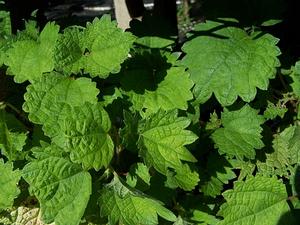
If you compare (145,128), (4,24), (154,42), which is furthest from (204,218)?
(4,24)

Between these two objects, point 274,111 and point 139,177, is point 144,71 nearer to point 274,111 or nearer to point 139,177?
point 139,177

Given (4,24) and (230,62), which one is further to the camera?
(4,24)

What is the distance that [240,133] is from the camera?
225 cm

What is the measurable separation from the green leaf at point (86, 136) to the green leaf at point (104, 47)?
163mm

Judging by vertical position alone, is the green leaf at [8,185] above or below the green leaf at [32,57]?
below

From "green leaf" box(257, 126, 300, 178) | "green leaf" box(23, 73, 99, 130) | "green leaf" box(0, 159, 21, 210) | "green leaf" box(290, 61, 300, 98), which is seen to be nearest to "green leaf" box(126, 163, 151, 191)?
"green leaf" box(23, 73, 99, 130)

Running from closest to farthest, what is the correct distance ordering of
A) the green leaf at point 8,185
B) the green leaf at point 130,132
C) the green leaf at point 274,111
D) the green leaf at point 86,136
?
the green leaf at point 86,136
the green leaf at point 130,132
the green leaf at point 8,185
the green leaf at point 274,111

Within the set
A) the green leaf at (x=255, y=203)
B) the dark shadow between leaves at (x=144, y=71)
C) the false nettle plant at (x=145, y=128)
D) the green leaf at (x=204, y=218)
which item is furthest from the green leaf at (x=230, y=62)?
the green leaf at (x=204, y=218)

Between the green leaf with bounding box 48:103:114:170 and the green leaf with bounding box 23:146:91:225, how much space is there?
68mm

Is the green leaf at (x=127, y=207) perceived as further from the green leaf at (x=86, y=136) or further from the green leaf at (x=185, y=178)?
the green leaf at (x=185, y=178)

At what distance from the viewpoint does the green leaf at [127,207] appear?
6.19 ft

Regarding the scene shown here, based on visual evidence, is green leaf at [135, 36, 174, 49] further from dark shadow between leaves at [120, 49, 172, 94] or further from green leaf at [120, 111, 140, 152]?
green leaf at [120, 111, 140, 152]

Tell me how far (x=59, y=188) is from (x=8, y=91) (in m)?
0.61

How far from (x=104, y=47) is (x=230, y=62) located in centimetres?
46
